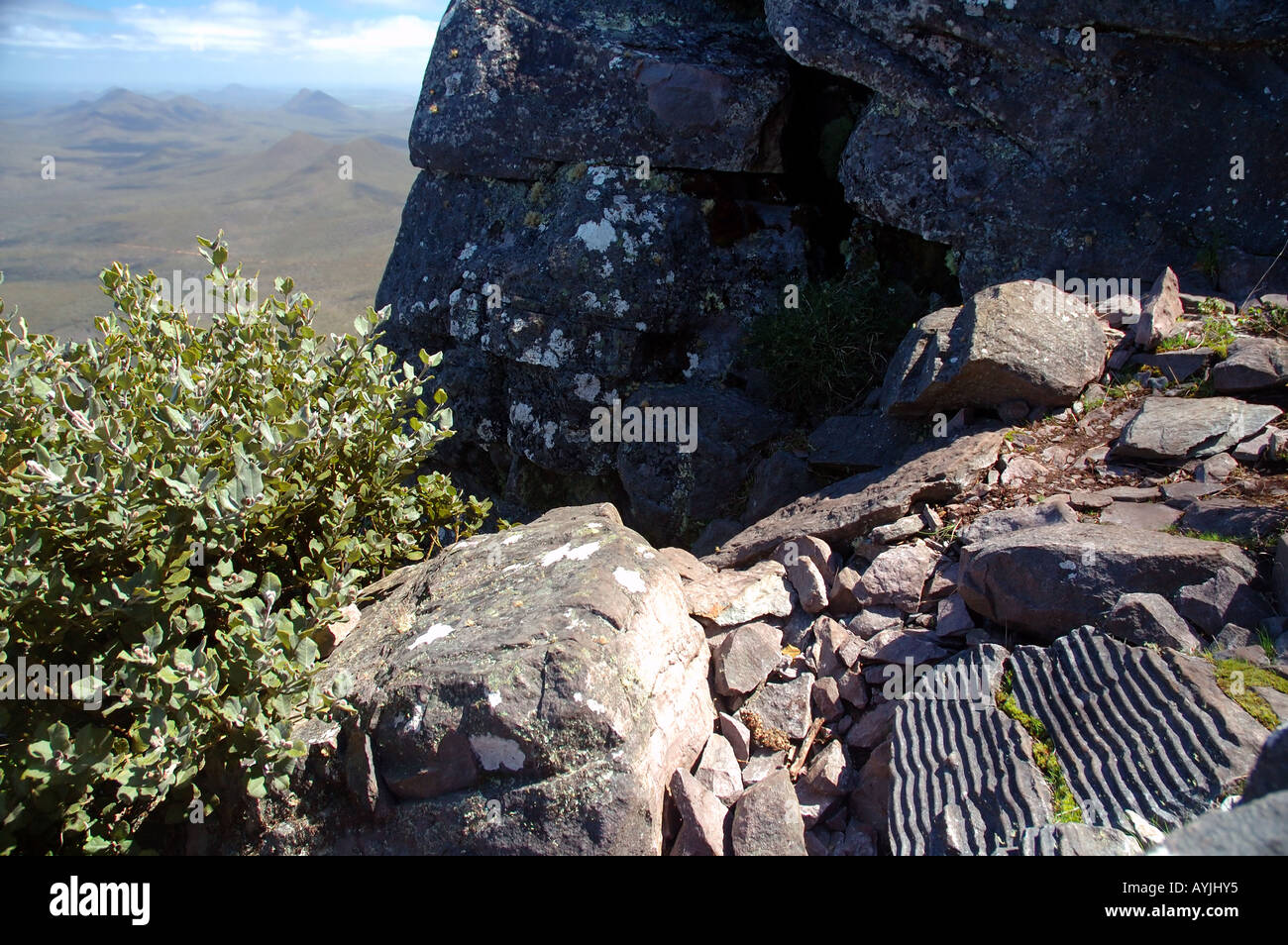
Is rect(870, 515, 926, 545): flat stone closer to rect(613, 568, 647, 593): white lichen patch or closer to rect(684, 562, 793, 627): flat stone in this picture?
rect(684, 562, 793, 627): flat stone

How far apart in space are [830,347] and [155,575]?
4834mm

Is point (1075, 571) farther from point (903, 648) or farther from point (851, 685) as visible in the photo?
point (851, 685)

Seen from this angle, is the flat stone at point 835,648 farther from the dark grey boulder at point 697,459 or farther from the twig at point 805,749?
the dark grey boulder at point 697,459

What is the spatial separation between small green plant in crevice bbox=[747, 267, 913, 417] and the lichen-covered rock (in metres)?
3.32

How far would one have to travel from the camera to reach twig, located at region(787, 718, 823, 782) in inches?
126

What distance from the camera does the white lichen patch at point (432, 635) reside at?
3.30 m

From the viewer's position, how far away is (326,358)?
435cm

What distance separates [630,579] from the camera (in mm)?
3488

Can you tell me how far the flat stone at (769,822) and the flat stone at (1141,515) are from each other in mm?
2052

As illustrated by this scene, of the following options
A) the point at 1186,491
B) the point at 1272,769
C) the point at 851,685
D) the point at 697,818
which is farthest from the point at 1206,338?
the point at 697,818

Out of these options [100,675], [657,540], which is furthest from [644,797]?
[657,540]

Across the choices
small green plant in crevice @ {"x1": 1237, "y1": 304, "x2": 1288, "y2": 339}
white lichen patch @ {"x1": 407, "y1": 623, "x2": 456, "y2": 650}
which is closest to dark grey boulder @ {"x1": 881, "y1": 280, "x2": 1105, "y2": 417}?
small green plant in crevice @ {"x1": 1237, "y1": 304, "x2": 1288, "y2": 339}

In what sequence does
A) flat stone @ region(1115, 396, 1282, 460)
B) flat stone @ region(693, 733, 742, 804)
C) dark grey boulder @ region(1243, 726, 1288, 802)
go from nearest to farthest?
1. dark grey boulder @ region(1243, 726, 1288, 802)
2. flat stone @ region(693, 733, 742, 804)
3. flat stone @ region(1115, 396, 1282, 460)

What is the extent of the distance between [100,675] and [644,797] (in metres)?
2.00
